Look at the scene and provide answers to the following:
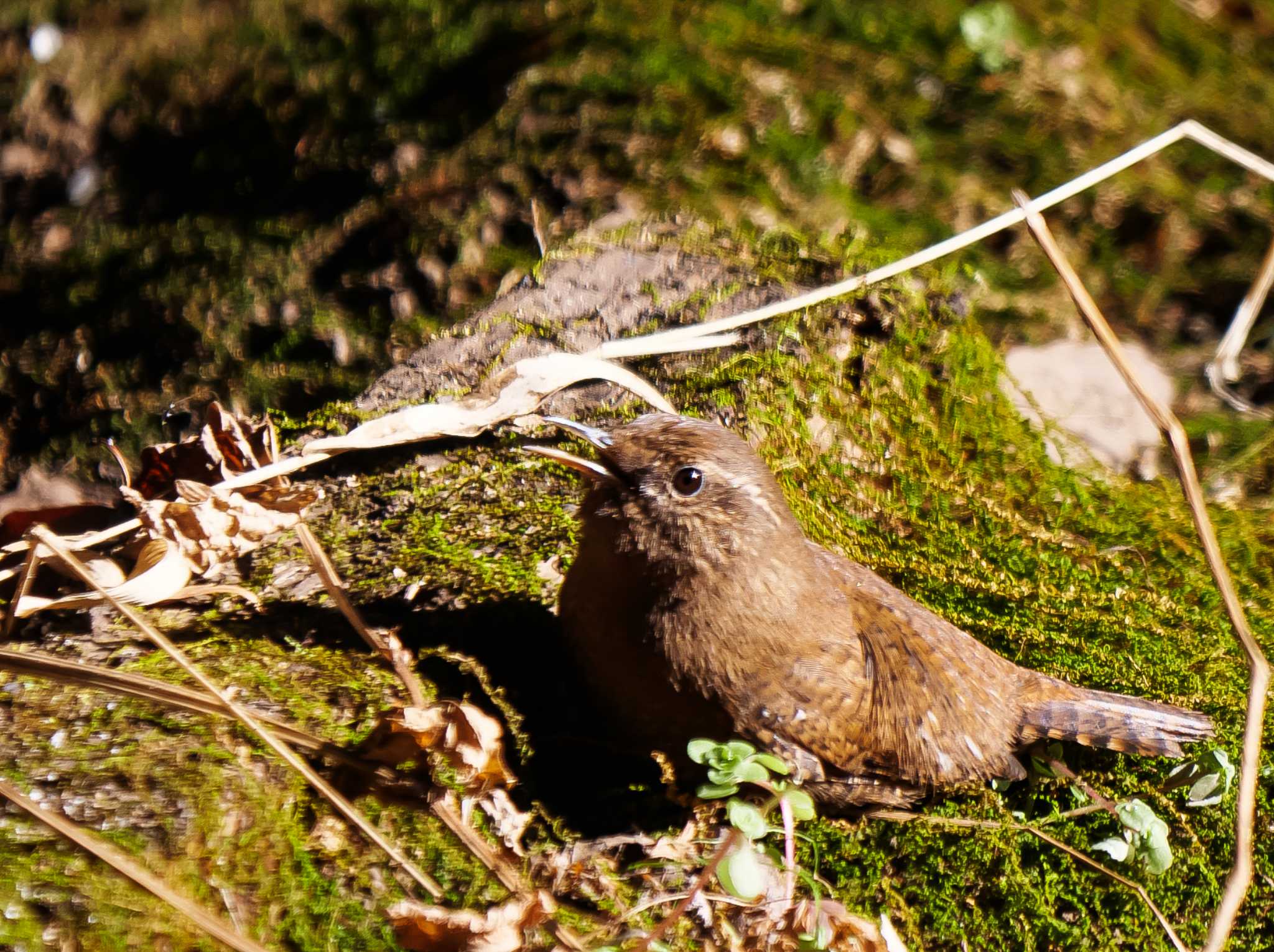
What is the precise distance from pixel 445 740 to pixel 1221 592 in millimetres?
1792

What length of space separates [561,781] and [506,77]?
4.42m

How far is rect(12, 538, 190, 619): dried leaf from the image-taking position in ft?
10.2

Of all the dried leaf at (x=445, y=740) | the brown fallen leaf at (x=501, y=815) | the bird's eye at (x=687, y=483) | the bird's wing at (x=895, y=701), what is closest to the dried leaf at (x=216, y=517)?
the dried leaf at (x=445, y=740)

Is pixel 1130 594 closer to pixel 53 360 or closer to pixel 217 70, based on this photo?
pixel 53 360

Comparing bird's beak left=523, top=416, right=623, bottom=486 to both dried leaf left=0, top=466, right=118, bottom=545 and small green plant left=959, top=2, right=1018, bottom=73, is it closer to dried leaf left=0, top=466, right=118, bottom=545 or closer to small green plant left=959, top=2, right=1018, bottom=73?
dried leaf left=0, top=466, right=118, bottom=545

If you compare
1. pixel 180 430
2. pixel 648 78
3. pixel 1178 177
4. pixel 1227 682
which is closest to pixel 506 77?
pixel 648 78

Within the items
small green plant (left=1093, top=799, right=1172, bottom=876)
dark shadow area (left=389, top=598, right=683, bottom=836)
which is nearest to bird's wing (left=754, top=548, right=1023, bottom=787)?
small green plant (left=1093, top=799, right=1172, bottom=876)

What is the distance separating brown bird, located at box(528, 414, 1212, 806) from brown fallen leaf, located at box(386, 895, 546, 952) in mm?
658

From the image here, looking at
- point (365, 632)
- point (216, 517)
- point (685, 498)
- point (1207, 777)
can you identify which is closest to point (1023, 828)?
point (1207, 777)

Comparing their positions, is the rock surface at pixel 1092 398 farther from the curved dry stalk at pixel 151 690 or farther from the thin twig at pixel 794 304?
the curved dry stalk at pixel 151 690

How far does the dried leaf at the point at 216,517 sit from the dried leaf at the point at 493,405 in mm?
221

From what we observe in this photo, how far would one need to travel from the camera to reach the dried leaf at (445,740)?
9.09ft

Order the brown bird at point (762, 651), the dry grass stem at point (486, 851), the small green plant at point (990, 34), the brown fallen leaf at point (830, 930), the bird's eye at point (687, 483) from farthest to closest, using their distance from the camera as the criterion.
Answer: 1. the small green plant at point (990, 34)
2. the bird's eye at point (687, 483)
3. the brown bird at point (762, 651)
4. the dry grass stem at point (486, 851)
5. the brown fallen leaf at point (830, 930)

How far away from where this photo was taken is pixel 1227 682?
3.64 metres
